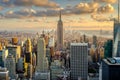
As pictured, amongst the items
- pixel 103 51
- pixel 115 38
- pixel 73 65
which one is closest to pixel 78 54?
pixel 73 65

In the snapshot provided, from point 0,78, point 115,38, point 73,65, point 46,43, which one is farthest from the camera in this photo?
point 46,43

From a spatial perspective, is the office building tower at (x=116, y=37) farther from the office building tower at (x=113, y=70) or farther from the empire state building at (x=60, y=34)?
the office building tower at (x=113, y=70)

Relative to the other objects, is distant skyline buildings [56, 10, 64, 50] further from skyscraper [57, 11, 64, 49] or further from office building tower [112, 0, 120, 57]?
office building tower [112, 0, 120, 57]

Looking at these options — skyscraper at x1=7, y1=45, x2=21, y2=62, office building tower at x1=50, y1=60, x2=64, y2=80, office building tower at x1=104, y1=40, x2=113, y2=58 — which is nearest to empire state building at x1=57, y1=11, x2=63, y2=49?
office building tower at x1=50, y1=60, x2=64, y2=80

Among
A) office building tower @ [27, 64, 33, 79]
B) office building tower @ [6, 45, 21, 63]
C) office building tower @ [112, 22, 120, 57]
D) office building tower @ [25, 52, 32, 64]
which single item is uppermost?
office building tower @ [112, 22, 120, 57]

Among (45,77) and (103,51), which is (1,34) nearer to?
(45,77)

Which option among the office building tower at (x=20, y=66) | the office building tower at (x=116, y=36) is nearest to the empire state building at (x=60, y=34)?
the office building tower at (x=20, y=66)

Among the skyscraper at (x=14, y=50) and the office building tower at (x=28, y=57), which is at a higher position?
the skyscraper at (x=14, y=50)

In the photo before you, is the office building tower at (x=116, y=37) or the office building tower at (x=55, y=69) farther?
the office building tower at (x=55, y=69)
